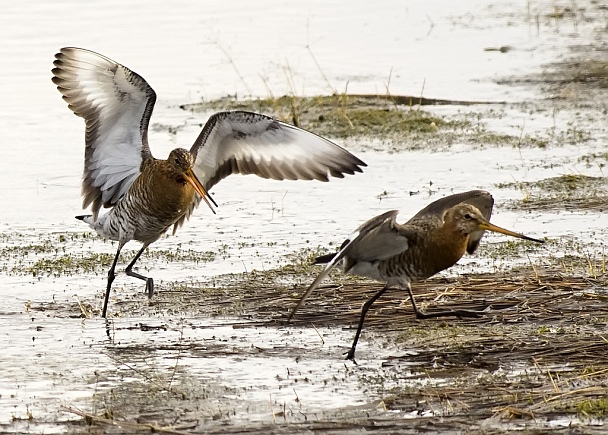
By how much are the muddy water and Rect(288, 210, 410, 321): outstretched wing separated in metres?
0.57

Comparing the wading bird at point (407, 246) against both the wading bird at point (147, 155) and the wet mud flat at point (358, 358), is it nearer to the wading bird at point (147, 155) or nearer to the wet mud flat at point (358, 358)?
the wet mud flat at point (358, 358)

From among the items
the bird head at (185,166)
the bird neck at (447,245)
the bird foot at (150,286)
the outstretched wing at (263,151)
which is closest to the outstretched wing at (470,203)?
the bird neck at (447,245)

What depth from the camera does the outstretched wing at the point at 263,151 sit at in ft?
30.1

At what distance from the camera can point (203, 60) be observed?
727 inches

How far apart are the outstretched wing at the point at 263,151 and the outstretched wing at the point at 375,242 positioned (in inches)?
50.2

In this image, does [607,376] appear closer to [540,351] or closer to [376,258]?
[540,351]

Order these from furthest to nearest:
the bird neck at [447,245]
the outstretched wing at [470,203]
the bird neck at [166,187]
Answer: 1. the bird neck at [166,187]
2. the outstretched wing at [470,203]
3. the bird neck at [447,245]

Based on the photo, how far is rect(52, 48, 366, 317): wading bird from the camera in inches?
367

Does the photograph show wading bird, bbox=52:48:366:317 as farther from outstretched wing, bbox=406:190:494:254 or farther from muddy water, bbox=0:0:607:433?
outstretched wing, bbox=406:190:494:254

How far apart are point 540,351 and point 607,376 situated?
637mm

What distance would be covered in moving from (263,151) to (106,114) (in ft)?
4.09

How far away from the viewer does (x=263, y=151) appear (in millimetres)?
9609

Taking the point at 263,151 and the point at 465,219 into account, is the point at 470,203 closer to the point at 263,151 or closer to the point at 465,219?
the point at 465,219

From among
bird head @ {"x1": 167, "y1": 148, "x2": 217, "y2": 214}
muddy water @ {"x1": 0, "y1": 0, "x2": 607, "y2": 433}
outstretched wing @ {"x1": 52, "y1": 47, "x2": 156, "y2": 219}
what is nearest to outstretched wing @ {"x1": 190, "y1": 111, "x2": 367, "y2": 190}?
bird head @ {"x1": 167, "y1": 148, "x2": 217, "y2": 214}
